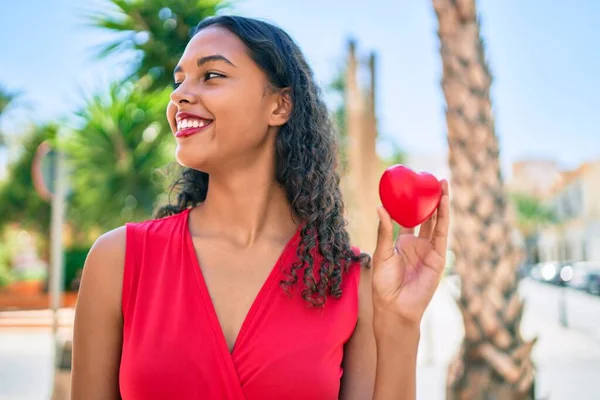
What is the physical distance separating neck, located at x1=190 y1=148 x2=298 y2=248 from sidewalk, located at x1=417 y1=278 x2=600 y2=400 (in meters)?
2.93

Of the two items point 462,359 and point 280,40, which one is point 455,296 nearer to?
point 462,359

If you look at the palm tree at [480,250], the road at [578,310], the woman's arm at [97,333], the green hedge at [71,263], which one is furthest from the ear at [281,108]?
the green hedge at [71,263]

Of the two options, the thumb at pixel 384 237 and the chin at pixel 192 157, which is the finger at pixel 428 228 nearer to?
the thumb at pixel 384 237

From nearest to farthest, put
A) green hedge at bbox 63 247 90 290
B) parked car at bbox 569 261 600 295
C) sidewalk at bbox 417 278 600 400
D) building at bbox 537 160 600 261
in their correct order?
sidewalk at bbox 417 278 600 400, green hedge at bbox 63 247 90 290, parked car at bbox 569 261 600 295, building at bbox 537 160 600 261

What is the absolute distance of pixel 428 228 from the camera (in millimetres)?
1914

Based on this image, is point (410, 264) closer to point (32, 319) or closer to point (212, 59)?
point (212, 59)

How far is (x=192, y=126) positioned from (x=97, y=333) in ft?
2.10

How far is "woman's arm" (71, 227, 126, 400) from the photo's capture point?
1.82 meters

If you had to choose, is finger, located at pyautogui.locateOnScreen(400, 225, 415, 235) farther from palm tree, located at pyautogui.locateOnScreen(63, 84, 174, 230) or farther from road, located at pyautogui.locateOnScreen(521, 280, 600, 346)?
road, located at pyautogui.locateOnScreen(521, 280, 600, 346)

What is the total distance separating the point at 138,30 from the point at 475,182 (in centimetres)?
422

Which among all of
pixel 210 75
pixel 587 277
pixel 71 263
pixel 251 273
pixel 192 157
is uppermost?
pixel 210 75

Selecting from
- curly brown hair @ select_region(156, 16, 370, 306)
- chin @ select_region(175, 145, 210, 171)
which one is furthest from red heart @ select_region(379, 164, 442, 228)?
chin @ select_region(175, 145, 210, 171)

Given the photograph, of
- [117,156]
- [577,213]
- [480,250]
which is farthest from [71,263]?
[577,213]

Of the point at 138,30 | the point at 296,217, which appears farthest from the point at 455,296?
the point at 138,30
